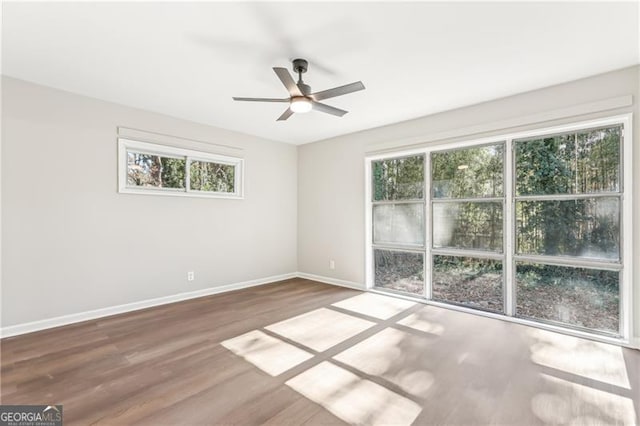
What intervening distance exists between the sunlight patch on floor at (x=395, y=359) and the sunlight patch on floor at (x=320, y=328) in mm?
242

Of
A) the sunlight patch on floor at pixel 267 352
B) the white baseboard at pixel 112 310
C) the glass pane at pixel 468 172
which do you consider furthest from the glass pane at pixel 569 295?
the white baseboard at pixel 112 310

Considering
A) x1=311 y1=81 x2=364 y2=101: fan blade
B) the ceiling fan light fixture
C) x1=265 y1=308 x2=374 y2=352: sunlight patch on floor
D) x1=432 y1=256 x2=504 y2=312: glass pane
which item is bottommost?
x1=265 y1=308 x2=374 y2=352: sunlight patch on floor

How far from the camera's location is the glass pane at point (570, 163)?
2.99 metres

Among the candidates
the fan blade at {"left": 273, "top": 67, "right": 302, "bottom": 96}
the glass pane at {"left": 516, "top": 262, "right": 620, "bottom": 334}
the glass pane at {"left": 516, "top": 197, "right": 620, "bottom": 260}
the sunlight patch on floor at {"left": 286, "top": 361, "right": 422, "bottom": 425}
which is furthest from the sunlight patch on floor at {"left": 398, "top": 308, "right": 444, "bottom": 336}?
the fan blade at {"left": 273, "top": 67, "right": 302, "bottom": 96}

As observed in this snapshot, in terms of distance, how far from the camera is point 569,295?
126 inches

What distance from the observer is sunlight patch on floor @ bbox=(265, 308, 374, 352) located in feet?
9.62

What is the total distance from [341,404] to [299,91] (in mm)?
2492

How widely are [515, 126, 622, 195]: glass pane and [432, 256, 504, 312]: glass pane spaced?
103cm

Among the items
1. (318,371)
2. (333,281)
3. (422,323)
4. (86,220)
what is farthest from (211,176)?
(422,323)

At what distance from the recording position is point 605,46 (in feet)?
8.12

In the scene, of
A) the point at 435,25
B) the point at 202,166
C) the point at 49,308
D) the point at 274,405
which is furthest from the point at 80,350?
the point at 435,25

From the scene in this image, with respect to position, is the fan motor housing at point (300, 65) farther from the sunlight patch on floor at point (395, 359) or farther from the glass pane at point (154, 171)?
the sunlight patch on floor at point (395, 359)

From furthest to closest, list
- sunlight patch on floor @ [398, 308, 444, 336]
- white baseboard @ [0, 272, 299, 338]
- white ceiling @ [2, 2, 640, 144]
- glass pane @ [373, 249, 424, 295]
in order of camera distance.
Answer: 1. glass pane @ [373, 249, 424, 295]
2. sunlight patch on floor @ [398, 308, 444, 336]
3. white baseboard @ [0, 272, 299, 338]
4. white ceiling @ [2, 2, 640, 144]

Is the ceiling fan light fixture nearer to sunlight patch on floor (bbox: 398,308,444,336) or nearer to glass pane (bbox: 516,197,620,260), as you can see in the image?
sunlight patch on floor (bbox: 398,308,444,336)
